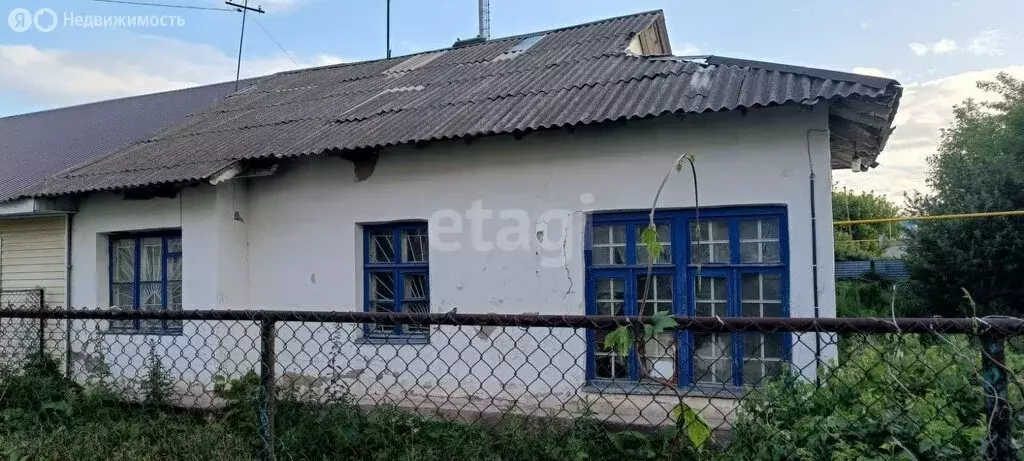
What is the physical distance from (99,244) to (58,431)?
448cm

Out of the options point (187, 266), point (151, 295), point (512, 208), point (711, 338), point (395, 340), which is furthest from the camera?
point (151, 295)

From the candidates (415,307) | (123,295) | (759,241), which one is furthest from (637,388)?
(123,295)

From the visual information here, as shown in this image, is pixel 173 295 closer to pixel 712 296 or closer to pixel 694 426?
pixel 712 296

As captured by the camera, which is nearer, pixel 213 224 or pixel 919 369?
pixel 919 369

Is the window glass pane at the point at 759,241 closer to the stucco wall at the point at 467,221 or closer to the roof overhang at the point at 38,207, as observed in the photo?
the stucco wall at the point at 467,221

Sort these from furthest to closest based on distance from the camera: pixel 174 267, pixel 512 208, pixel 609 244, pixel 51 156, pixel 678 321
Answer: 1. pixel 51 156
2. pixel 174 267
3. pixel 512 208
4. pixel 609 244
5. pixel 678 321

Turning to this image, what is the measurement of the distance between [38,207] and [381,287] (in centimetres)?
424

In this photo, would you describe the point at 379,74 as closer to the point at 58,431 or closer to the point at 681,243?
the point at 681,243

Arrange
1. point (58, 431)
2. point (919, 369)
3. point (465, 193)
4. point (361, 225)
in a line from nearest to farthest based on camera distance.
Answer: point (919, 369) → point (58, 431) → point (465, 193) → point (361, 225)

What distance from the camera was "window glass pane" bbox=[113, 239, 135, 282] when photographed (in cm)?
792

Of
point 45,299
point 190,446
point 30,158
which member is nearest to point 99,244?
point 45,299

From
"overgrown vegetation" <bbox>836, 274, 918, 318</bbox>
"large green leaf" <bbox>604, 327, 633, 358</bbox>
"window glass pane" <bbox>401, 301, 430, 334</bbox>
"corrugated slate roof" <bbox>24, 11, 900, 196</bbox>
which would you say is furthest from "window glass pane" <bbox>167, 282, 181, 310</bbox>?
"overgrown vegetation" <bbox>836, 274, 918, 318</bbox>

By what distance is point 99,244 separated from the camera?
783cm

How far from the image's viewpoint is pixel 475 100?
7156 millimetres
